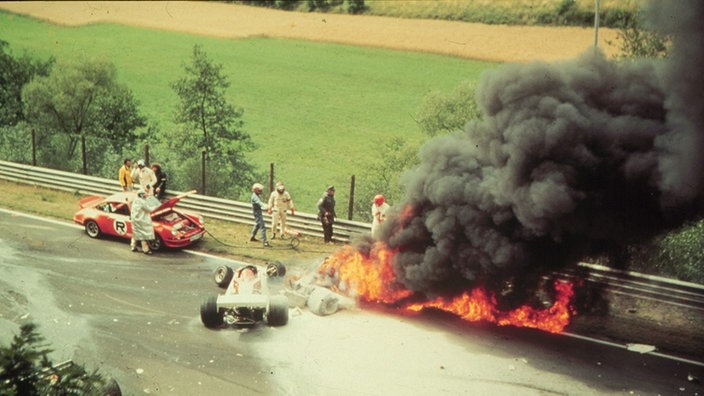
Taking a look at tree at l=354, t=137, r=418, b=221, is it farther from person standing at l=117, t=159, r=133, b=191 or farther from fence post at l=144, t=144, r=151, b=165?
person standing at l=117, t=159, r=133, b=191

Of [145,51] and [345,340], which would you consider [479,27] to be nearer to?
[145,51]

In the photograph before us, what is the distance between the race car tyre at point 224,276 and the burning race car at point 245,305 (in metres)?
1.06

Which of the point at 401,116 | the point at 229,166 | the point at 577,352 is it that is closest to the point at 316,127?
the point at 401,116

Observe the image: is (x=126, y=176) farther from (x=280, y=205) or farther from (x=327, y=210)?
(x=327, y=210)

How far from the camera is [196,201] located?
22.4 m

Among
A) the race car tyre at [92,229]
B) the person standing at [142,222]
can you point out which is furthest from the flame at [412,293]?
the race car tyre at [92,229]

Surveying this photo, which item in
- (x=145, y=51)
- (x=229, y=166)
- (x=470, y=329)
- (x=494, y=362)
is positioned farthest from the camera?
(x=145, y=51)

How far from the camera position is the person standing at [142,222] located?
18.5m

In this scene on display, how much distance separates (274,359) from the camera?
46.9ft

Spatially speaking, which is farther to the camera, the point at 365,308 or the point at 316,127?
the point at 316,127

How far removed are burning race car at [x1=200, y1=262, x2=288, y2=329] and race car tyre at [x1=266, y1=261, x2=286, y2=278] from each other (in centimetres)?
135

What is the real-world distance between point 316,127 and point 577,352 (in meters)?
23.5

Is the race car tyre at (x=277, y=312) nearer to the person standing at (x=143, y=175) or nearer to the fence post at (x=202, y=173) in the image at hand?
the person standing at (x=143, y=175)

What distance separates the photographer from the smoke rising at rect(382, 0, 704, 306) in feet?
43.6
